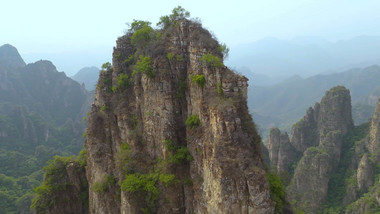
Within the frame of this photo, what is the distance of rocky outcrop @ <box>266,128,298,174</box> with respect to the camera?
53250mm

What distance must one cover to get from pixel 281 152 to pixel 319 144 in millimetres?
6829

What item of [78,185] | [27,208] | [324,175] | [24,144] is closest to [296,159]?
[324,175]

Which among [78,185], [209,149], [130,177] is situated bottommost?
[78,185]

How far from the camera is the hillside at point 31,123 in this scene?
178 feet

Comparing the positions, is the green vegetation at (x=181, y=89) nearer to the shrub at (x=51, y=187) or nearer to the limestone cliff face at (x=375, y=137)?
the shrub at (x=51, y=187)

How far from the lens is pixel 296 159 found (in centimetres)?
5453

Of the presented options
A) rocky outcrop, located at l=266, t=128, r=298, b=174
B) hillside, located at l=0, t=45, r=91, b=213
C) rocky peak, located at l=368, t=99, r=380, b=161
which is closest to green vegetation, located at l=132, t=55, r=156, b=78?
hillside, located at l=0, t=45, r=91, b=213

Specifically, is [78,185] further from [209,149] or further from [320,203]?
[320,203]

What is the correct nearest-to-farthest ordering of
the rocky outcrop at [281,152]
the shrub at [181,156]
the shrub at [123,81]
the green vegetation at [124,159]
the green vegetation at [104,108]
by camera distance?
the shrub at [181,156], the green vegetation at [124,159], the shrub at [123,81], the green vegetation at [104,108], the rocky outcrop at [281,152]

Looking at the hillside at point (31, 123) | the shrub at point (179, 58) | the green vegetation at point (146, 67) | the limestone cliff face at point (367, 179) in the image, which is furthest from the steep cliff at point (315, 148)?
the hillside at point (31, 123)

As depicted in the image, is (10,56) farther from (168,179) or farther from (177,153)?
(168,179)

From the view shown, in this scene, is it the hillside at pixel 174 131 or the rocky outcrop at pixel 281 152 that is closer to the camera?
the hillside at pixel 174 131

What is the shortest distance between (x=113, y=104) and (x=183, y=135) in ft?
24.7

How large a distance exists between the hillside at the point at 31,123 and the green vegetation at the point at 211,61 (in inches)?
1651
